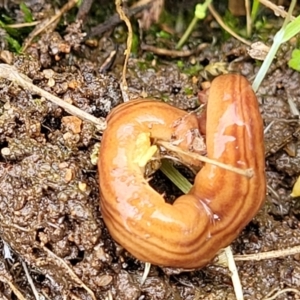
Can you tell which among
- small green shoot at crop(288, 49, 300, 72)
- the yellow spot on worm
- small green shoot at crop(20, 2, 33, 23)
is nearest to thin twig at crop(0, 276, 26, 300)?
the yellow spot on worm

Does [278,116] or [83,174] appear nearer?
[83,174]

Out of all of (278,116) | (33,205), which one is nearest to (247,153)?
(278,116)

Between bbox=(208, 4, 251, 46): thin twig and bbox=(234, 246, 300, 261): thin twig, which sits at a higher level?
bbox=(208, 4, 251, 46): thin twig

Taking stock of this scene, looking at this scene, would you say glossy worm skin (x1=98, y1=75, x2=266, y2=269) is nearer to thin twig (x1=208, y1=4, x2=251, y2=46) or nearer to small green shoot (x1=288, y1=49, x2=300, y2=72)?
small green shoot (x1=288, y1=49, x2=300, y2=72)

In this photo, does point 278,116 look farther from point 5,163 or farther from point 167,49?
point 5,163

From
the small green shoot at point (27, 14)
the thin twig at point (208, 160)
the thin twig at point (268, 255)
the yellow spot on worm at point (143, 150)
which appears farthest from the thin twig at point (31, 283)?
the small green shoot at point (27, 14)

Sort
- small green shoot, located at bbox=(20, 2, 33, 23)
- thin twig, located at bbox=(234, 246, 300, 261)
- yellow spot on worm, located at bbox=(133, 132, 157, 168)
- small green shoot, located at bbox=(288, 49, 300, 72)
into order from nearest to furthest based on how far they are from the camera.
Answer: yellow spot on worm, located at bbox=(133, 132, 157, 168)
thin twig, located at bbox=(234, 246, 300, 261)
small green shoot, located at bbox=(288, 49, 300, 72)
small green shoot, located at bbox=(20, 2, 33, 23)

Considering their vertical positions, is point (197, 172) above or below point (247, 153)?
below
